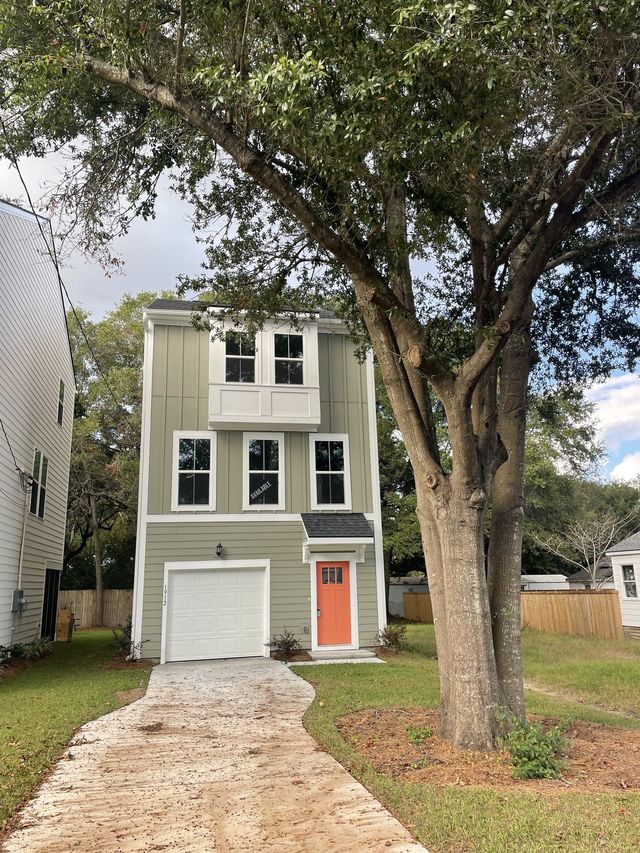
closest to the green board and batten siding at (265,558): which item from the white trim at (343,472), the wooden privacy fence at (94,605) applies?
the white trim at (343,472)

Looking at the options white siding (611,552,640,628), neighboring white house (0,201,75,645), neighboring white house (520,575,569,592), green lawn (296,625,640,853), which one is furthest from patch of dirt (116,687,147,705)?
neighboring white house (520,575,569,592)

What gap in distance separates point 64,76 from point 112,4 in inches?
43.8

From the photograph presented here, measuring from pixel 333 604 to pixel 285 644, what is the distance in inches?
54.1

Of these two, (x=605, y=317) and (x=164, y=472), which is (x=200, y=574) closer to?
(x=164, y=472)

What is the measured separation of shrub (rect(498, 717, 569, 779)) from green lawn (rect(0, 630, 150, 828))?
146 inches

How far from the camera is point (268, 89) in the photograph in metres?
4.95

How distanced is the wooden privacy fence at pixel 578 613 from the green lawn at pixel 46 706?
39.4 feet

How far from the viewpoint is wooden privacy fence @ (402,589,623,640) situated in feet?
54.7

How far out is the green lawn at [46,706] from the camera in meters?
4.96

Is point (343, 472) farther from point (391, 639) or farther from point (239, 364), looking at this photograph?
point (391, 639)

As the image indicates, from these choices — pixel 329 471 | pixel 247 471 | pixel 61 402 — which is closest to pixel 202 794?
pixel 247 471

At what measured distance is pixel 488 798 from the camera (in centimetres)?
416

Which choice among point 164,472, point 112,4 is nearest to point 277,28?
point 112,4

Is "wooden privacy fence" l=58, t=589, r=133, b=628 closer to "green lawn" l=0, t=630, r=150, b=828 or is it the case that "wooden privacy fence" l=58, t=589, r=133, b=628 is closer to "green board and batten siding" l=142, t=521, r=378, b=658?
"green lawn" l=0, t=630, r=150, b=828
